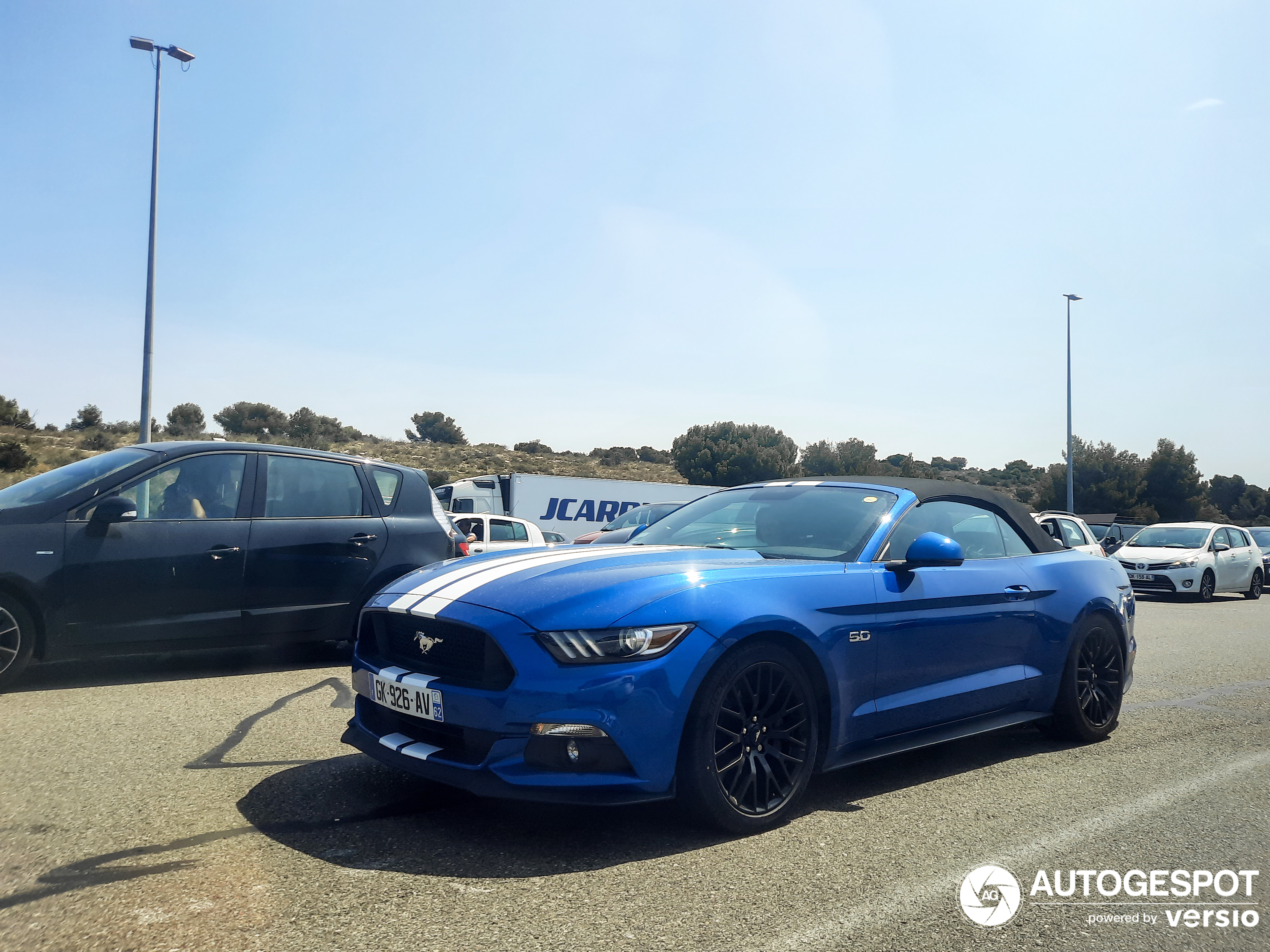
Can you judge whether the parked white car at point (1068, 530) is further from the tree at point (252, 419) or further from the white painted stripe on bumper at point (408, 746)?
the tree at point (252, 419)

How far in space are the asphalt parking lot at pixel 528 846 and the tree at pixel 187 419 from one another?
47605 mm

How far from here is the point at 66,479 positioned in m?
6.50

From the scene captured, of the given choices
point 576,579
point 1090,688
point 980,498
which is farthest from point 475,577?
point 1090,688

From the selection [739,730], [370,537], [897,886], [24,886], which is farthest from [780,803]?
[370,537]

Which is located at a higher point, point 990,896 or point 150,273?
point 150,273

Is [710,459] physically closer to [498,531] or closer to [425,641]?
[498,531]

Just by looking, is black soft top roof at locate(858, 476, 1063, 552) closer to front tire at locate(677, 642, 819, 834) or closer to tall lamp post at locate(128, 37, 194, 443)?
front tire at locate(677, 642, 819, 834)

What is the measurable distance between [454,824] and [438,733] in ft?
1.31

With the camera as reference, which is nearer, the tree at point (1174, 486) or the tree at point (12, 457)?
the tree at point (12, 457)

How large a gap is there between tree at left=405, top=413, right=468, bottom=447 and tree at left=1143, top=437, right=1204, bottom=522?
142ft

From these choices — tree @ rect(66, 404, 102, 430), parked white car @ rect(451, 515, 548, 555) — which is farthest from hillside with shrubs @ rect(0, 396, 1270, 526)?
parked white car @ rect(451, 515, 548, 555)

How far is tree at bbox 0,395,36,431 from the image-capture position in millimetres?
35781

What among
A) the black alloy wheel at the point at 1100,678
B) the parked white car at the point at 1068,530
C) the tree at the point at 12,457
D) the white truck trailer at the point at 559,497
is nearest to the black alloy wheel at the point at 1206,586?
the parked white car at the point at 1068,530

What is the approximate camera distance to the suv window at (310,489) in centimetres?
719
